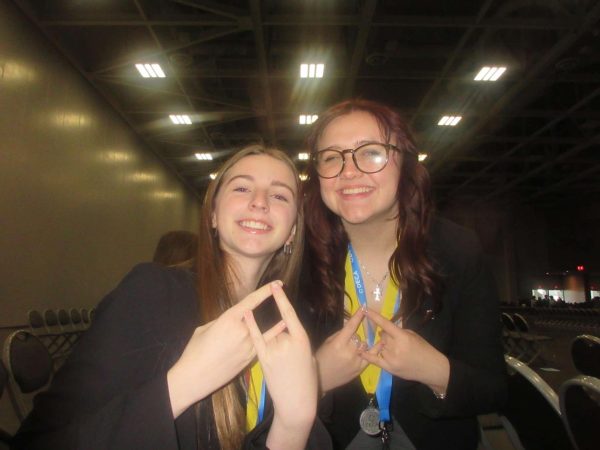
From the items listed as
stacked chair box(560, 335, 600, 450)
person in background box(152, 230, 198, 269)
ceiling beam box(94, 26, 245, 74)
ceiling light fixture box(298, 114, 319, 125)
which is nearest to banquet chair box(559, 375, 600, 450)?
stacked chair box(560, 335, 600, 450)

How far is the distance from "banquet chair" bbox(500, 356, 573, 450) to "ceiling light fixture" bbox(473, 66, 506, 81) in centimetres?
798

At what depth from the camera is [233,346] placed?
3.34 ft

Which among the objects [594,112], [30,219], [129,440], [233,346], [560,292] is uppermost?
[594,112]

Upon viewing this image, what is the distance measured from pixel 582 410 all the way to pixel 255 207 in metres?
1.25

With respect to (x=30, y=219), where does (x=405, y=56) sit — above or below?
above

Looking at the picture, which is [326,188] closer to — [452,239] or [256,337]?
[452,239]

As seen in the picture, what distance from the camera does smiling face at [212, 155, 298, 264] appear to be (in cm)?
150

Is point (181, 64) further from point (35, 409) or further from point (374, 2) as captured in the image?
point (35, 409)

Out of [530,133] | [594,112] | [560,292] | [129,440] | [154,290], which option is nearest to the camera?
[129,440]

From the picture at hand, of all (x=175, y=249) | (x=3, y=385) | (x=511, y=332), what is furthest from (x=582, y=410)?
(x=511, y=332)

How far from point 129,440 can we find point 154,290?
0.42 meters

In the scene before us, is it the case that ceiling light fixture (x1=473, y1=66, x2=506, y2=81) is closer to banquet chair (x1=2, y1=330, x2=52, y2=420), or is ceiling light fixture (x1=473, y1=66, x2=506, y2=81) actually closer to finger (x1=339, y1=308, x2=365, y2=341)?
finger (x1=339, y1=308, x2=365, y2=341)

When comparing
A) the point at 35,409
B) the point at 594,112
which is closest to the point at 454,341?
the point at 35,409

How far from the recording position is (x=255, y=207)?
4.89 ft
